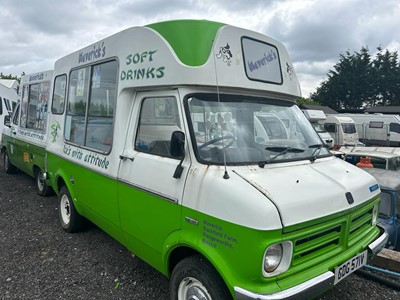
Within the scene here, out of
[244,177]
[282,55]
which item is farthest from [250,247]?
[282,55]

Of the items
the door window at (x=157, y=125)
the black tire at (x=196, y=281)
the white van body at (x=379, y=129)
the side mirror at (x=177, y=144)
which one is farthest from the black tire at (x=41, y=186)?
the white van body at (x=379, y=129)

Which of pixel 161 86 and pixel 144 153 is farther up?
pixel 161 86

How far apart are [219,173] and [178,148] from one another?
1.34ft

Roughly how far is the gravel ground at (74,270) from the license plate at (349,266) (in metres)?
0.83

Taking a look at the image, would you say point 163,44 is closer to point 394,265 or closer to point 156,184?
point 156,184

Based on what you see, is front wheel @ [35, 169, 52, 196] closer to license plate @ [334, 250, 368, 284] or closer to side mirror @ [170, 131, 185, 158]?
side mirror @ [170, 131, 185, 158]

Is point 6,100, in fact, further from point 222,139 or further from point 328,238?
point 328,238

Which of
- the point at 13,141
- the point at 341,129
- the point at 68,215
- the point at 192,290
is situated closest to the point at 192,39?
the point at 192,290

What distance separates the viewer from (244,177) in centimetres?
252

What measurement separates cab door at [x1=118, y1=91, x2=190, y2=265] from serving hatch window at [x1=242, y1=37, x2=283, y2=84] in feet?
2.71

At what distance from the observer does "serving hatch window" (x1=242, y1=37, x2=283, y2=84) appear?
3.26m

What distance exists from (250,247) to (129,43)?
247cm

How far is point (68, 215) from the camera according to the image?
5195 mm

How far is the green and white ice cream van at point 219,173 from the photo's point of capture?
92.5 inches
